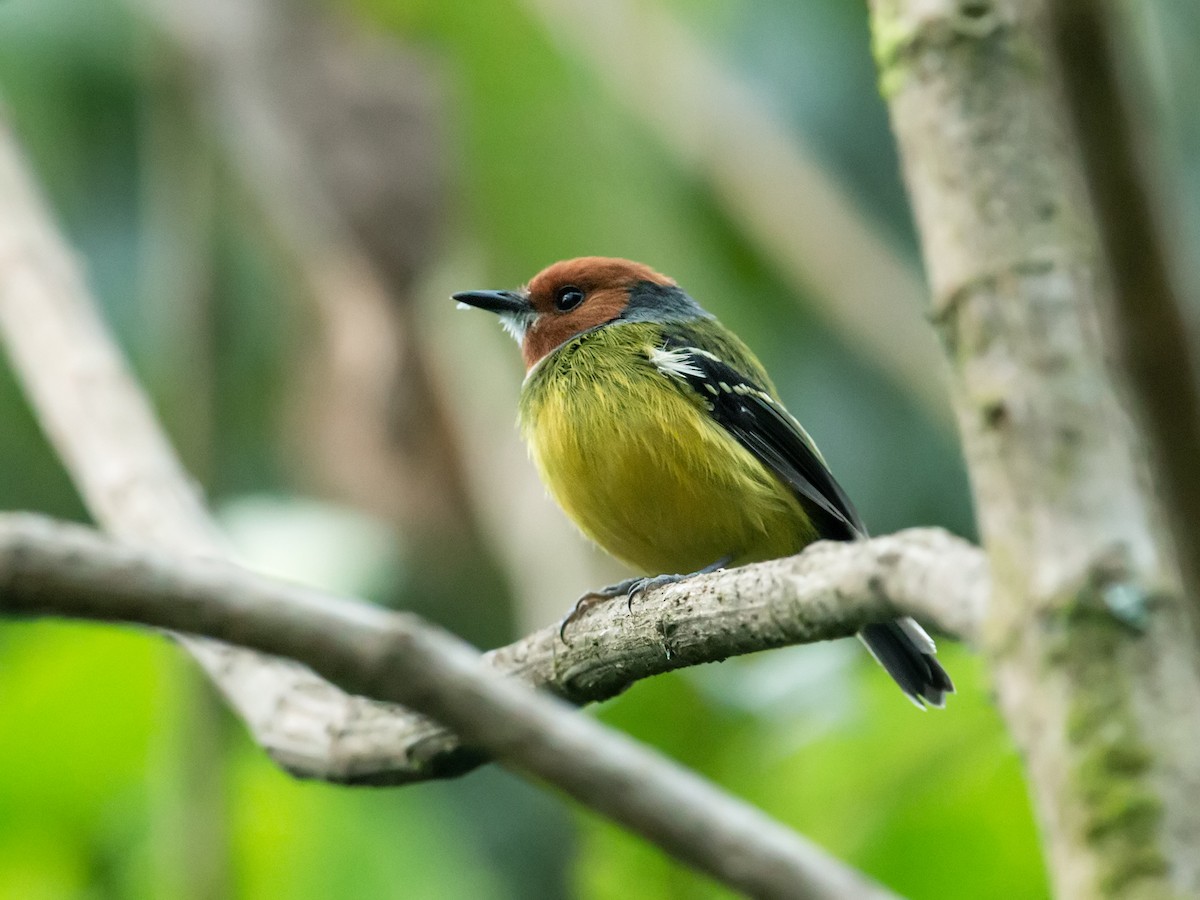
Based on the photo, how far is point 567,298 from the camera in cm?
521

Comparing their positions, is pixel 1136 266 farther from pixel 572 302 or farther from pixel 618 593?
pixel 572 302

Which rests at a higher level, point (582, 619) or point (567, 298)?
point (567, 298)

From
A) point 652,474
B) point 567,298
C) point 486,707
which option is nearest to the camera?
point 486,707

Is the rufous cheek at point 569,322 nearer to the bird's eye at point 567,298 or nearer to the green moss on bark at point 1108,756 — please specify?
the bird's eye at point 567,298

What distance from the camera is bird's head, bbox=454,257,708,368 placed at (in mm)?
5105

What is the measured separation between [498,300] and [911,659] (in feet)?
6.38

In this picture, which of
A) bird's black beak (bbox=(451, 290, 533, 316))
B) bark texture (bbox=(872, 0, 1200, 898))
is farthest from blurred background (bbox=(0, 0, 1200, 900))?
bark texture (bbox=(872, 0, 1200, 898))

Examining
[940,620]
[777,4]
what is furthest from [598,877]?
[777,4]

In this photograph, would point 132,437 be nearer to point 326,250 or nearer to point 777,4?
point 326,250

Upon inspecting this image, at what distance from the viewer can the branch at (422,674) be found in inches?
47.6

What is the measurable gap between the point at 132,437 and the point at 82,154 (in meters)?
4.30

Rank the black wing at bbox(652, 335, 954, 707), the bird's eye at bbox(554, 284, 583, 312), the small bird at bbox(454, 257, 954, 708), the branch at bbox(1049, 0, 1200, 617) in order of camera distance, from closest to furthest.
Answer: the branch at bbox(1049, 0, 1200, 617) < the small bird at bbox(454, 257, 954, 708) < the black wing at bbox(652, 335, 954, 707) < the bird's eye at bbox(554, 284, 583, 312)

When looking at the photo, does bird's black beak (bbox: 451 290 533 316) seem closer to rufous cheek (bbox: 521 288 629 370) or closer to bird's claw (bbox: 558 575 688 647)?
rufous cheek (bbox: 521 288 629 370)

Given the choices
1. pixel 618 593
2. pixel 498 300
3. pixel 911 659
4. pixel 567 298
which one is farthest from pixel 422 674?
pixel 567 298
